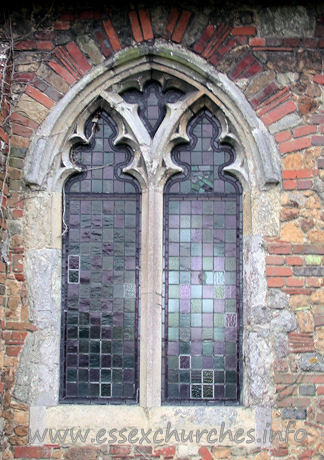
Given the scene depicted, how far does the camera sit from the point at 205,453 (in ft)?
16.7

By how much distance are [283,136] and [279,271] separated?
117 cm

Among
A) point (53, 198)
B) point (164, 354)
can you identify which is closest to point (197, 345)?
point (164, 354)

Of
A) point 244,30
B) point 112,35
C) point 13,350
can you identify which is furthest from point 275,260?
point 112,35

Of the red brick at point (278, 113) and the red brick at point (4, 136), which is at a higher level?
the red brick at point (278, 113)

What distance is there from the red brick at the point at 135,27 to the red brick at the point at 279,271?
2321 millimetres

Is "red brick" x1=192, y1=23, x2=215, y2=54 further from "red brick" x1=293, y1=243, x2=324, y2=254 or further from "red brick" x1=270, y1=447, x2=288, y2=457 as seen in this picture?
"red brick" x1=270, y1=447, x2=288, y2=457

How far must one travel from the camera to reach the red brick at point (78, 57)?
5.45 meters

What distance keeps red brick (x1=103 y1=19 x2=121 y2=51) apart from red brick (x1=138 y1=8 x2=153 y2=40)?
0.25 meters

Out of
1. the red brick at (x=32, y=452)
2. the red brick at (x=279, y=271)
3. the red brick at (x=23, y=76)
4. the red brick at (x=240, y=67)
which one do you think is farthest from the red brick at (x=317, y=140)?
the red brick at (x=32, y=452)

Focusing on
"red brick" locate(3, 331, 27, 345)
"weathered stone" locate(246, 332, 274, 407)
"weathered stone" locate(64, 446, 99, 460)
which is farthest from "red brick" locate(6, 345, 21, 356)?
"weathered stone" locate(246, 332, 274, 407)

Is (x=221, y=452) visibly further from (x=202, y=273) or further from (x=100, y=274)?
(x=100, y=274)

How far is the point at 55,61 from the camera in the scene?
5453mm

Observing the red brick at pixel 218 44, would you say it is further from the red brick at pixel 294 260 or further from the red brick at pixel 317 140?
the red brick at pixel 294 260

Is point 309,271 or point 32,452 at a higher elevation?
point 309,271
